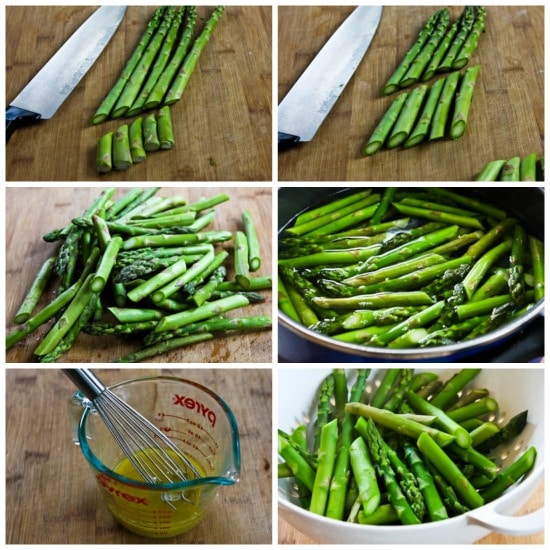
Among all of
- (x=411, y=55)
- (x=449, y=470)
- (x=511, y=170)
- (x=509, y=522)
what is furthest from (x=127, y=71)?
(x=509, y=522)

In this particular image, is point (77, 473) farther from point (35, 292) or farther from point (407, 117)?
point (407, 117)

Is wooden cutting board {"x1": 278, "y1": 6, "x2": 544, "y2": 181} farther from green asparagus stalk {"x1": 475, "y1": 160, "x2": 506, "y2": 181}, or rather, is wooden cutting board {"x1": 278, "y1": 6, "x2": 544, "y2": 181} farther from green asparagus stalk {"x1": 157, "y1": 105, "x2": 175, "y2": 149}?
green asparagus stalk {"x1": 157, "y1": 105, "x2": 175, "y2": 149}

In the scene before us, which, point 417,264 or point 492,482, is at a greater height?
point 417,264

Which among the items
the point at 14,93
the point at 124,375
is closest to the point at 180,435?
the point at 124,375

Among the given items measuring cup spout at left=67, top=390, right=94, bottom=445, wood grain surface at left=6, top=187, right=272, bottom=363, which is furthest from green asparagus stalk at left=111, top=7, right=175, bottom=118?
measuring cup spout at left=67, top=390, right=94, bottom=445

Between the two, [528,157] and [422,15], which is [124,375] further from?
[422,15]

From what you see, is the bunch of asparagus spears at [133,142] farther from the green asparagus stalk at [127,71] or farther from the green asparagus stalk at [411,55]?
the green asparagus stalk at [411,55]

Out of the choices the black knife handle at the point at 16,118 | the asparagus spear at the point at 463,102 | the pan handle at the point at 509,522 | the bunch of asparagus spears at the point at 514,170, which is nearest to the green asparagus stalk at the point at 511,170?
the bunch of asparagus spears at the point at 514,170
